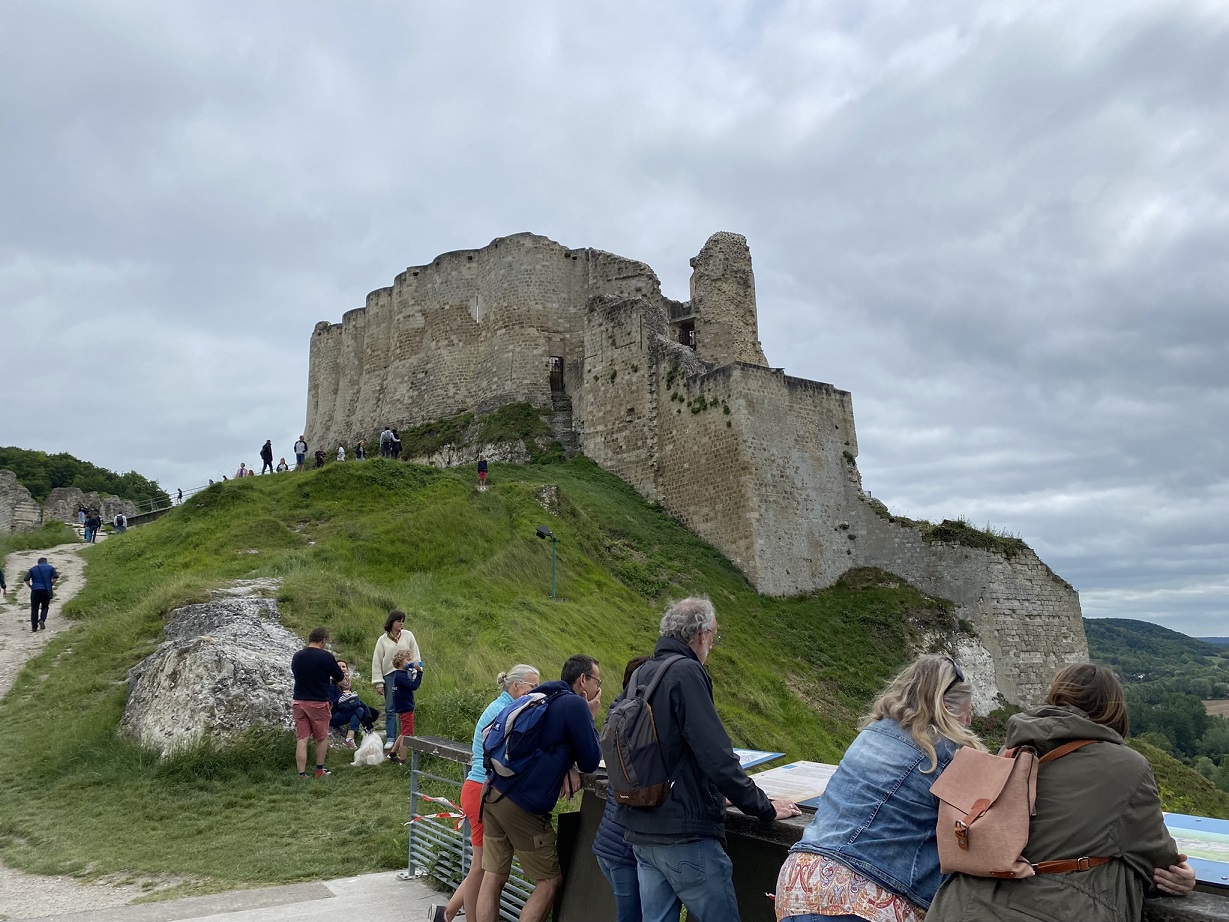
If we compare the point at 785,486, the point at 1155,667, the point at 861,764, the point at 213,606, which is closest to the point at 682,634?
the point at 861,764

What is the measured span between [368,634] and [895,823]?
10.9m

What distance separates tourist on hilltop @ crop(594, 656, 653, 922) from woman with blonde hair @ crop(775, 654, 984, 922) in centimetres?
117

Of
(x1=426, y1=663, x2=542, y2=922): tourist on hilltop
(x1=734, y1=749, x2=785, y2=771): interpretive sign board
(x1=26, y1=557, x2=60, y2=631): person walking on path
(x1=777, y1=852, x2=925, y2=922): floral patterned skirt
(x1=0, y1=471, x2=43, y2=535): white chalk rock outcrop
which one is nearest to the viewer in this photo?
(x1=777, y1=852, x2=925, y2=922): floral patterned skirt

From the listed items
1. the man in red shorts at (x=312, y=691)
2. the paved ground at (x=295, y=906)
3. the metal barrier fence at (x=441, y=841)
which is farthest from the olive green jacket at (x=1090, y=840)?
the man in red shorts at (x=312, y=691)

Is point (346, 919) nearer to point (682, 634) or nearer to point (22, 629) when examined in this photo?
point (682, 634)

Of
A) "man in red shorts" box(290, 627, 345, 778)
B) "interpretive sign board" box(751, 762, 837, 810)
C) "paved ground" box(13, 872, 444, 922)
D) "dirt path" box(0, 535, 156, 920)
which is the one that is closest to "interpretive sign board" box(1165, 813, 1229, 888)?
"interpretive sign board" box(751, 762, 837, 810)

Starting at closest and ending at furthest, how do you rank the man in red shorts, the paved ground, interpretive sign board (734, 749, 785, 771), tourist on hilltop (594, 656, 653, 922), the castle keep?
tourist on hilltop (594, 656, 653, 922) < interpretive sign board (734, 749, 785, 771) < the paved ground < the man in red shorts < the castle keep

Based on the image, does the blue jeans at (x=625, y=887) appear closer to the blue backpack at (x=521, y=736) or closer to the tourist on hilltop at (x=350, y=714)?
the blue backpack at (x=521, y=736)

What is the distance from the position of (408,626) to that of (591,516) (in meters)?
10.9

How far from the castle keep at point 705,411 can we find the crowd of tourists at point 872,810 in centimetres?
1972

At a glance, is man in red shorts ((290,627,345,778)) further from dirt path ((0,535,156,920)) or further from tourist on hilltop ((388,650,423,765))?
dirt path ((0,535,156,920))

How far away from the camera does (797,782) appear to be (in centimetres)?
441

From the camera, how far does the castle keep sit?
24.6 meters

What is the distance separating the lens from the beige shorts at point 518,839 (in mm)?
4863
